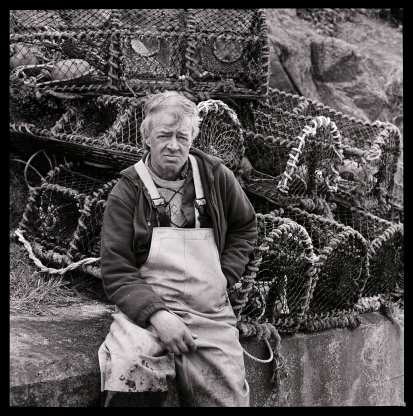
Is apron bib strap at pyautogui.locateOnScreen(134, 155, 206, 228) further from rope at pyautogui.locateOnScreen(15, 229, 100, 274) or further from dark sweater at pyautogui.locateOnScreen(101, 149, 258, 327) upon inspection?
rope at pyautogui.locateOnScreen(15, 229, 100, 274)

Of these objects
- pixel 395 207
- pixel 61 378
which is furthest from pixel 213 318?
pixel 395 207

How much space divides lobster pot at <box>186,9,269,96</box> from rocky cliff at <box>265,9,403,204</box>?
8.35 ft

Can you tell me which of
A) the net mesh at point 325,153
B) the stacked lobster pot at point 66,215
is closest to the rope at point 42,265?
the stacked lobster pot at point 66,215

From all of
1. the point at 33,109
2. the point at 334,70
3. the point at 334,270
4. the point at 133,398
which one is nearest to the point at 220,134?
the point at 334,270

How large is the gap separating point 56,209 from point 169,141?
5.76 feet

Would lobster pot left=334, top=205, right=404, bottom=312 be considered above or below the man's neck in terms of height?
below

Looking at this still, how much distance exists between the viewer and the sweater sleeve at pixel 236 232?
284cm

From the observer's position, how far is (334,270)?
3.96 meters

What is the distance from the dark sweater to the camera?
8.27ft

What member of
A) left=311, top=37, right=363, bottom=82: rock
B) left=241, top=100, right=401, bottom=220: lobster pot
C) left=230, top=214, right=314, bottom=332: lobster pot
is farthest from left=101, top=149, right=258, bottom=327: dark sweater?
left=311, top=37, right=363, bottom=82: rock

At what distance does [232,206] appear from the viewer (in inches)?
112

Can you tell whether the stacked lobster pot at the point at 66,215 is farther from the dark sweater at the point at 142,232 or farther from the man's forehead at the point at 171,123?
the man's forehead at the point at 171,123

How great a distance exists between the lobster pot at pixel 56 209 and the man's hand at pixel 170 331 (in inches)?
64.7

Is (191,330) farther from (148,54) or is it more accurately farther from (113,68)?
(148,54)
